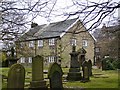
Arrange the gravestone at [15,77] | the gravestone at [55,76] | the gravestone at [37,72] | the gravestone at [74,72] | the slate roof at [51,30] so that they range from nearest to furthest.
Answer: the slate roof at [51,30] < the gravestone at [15,77] < the gravestone at [55,76] < the gravestone at [37,72] < the gravestone at [74,72]

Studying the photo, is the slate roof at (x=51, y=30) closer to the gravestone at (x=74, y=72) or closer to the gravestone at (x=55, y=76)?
the gravestone at (x=55, y=76)

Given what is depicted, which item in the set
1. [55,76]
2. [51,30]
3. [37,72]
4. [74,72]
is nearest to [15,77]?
[37,72]

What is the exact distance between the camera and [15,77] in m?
10.4

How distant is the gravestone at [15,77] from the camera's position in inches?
407

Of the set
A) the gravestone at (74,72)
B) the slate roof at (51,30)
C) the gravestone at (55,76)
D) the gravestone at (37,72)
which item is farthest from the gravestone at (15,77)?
the gravestone at (74,72)

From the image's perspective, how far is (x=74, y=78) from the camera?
58.4 ft

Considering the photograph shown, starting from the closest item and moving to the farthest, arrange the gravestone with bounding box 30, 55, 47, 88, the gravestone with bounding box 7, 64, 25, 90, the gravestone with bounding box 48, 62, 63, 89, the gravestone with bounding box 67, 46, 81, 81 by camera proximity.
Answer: the gravestone with bounding box 7, 64, 25, 90
the gravestone with bounding box 48, 62, 63, 89
the gravestone with bounding box 30, 55, 47, 88
the gravestone with bounding box 67, 46, 81, 81

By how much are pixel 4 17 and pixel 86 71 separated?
8088mm

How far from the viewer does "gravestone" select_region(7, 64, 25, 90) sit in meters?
10.3

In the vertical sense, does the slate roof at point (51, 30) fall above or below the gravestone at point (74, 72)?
above

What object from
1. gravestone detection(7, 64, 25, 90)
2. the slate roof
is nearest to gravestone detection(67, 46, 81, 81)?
the slate roof

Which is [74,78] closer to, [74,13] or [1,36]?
[1,36]

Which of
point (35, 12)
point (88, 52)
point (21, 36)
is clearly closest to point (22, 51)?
point (21, 36)

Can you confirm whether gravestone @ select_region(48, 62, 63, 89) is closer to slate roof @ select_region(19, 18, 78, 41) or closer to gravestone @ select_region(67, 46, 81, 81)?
slate roof @ select_region(19, 18, 78, 41)
